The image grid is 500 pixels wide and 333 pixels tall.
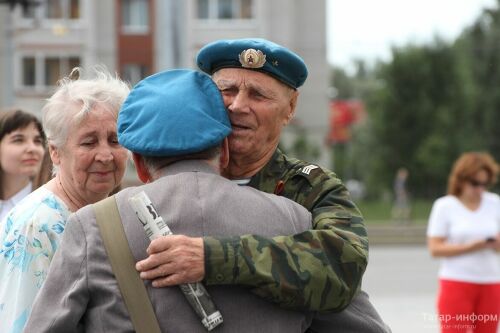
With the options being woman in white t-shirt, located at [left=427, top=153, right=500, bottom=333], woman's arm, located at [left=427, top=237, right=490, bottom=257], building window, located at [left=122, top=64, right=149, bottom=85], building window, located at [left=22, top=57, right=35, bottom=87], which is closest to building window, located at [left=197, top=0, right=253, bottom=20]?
building window, located at [left=122, top=64, right=149, bottom=85]

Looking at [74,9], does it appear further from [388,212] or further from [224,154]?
[224,154]

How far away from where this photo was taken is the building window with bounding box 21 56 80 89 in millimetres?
37156

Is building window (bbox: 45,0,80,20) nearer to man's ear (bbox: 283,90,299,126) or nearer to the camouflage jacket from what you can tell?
man's ear (bbox: 283,90,299,126)

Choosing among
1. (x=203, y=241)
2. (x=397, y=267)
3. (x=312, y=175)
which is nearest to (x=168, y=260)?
(x=203, y=241)

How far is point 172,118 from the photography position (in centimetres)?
228

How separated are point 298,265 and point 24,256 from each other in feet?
2.71

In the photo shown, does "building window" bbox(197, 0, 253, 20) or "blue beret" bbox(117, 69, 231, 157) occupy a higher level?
"building window" bbox(197, 0, 253, 20)

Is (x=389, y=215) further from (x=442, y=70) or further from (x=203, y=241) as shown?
(x=203, y=241)

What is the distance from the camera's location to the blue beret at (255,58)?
2.58 m

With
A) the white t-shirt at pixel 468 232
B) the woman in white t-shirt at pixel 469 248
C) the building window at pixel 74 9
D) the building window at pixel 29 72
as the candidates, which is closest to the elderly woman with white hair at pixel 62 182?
the woman in white t-shirt at pixel 469 248

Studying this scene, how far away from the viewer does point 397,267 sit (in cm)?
1869

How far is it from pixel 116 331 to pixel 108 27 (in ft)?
118

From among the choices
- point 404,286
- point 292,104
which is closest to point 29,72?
point 404,286

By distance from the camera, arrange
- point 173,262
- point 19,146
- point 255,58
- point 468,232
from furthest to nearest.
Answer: point 468,232 → point 19,146 → point 255,58 → point 173,262
